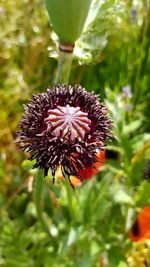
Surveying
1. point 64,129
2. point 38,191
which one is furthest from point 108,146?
point 64,129

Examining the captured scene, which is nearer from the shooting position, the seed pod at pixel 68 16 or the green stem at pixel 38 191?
the seed pod at pixel 68 16

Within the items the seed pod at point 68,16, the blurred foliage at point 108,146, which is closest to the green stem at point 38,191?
the blurred foliage at point 108,146

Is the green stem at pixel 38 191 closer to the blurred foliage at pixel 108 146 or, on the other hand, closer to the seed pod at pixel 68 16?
the blurred foliage at pixel 108 146

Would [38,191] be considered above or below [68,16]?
below

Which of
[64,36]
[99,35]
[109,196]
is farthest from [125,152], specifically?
[64,36]

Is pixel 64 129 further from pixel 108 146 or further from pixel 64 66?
pixel 108 146

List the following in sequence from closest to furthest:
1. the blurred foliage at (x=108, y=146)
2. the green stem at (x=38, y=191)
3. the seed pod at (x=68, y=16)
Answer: the seed pod at (x=68, y=16), the green stem at (x=38, y=191), the blurred foliage at (x=108, y=146)
